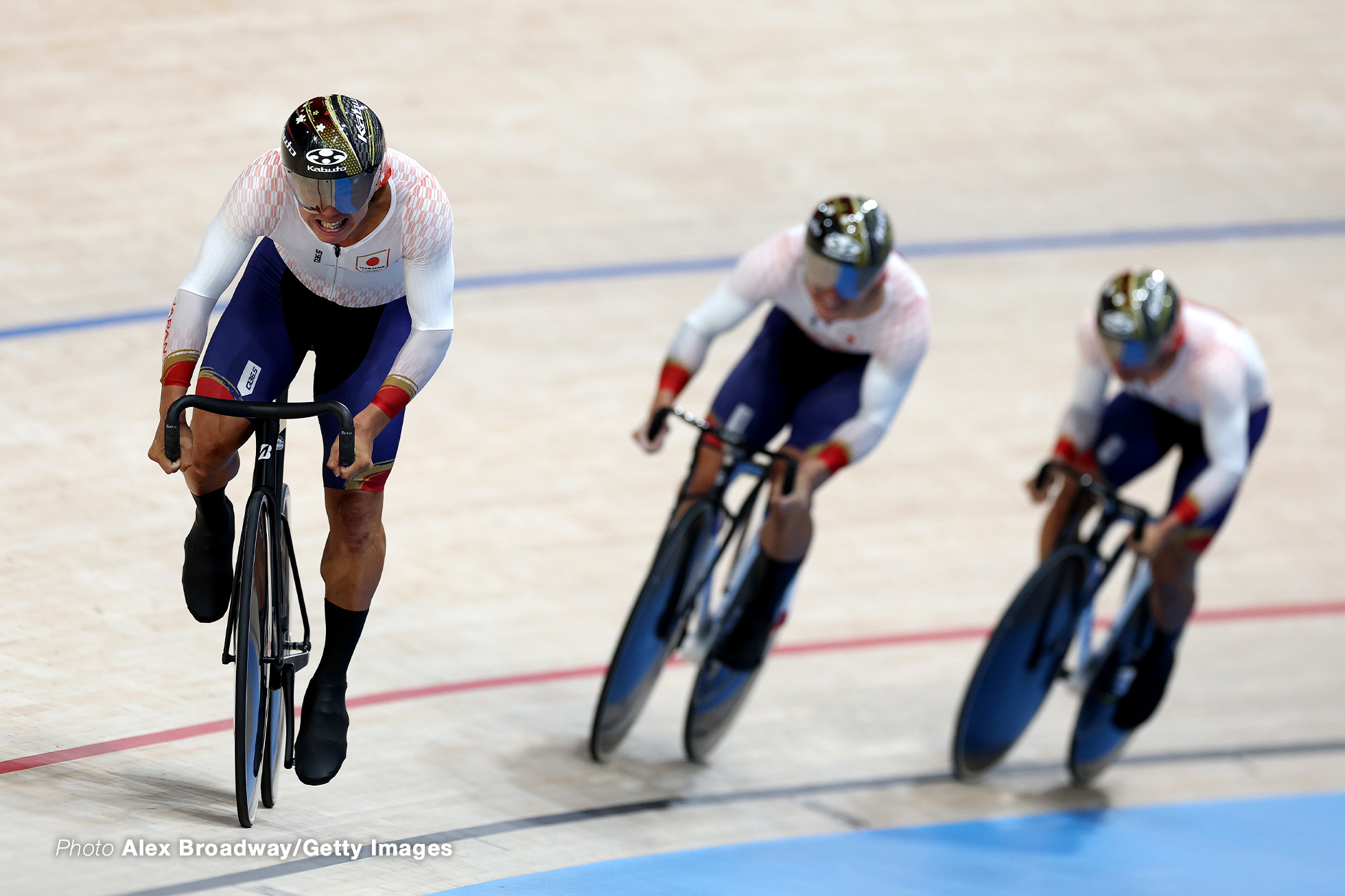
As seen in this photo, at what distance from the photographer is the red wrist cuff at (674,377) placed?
3.94 metres

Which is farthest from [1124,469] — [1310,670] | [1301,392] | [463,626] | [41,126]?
[41,126]

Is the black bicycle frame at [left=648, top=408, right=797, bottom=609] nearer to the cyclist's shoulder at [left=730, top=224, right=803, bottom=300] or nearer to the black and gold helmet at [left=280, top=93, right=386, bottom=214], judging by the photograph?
the cyclist's shoulder at [left=730, top=224, right=803, bottom=300]

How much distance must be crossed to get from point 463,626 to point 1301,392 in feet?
11.7

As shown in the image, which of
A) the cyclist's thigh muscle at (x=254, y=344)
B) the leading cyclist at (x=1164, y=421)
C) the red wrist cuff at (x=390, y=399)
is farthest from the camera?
the leading cyclist at (x=1164, y=421)

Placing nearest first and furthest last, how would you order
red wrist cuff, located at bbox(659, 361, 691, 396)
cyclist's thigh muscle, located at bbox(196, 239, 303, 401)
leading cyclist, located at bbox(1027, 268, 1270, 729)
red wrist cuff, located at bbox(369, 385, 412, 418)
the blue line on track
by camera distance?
red wrist cuff, located at bbox(369, 385, 412, 418)
cyclist's thigh muscle, located at bbox(196, 239, 303, 401)
red wrist cuff, located at bbox(659, 361, 691, 396)
leading cyclist, located at bbox(1027, 268, 1270, 729)
the blue line on track

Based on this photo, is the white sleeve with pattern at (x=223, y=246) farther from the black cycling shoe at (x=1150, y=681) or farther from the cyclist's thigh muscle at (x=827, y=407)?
the black cycling shoe at (x=1150, y=681)

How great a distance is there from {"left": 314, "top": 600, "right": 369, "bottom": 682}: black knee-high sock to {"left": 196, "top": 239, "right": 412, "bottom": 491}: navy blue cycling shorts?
10.7 inches

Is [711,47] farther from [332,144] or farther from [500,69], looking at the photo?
[332,144]

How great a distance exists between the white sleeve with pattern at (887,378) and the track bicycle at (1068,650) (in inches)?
23.5

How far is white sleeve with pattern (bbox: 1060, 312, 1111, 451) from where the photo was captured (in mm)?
4367

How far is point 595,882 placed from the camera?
3.45m

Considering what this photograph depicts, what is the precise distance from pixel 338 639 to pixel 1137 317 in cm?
207

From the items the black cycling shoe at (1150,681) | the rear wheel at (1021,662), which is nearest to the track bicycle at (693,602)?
the rear wheel at (1021,662)

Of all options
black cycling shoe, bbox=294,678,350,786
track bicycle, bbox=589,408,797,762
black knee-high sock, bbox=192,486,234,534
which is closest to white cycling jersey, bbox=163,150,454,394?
black knee-high sock, bbox=192,486,234,534
